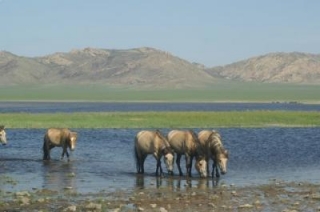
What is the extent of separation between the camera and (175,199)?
18922mm

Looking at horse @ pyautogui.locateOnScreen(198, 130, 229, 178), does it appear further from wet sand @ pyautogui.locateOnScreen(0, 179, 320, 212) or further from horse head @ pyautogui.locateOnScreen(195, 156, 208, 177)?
wet sand @ pyautogui.locateOnScreen(0, 179, 320, 212)

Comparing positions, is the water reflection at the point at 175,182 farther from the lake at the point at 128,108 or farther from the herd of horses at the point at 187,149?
the lake at the point at 128,108

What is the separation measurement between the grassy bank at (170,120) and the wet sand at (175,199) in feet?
112

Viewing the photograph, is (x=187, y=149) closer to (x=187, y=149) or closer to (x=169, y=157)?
(x=187, y=149)

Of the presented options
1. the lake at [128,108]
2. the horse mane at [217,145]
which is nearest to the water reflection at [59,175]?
the horse mane at [217,145]

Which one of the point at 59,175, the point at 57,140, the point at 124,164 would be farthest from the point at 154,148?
the point at 57,140

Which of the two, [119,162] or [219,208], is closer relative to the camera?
[219,208]

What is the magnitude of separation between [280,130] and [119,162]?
2396 cm

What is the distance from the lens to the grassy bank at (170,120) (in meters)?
55.9

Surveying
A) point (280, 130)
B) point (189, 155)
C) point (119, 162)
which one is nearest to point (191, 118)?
point (280, 130)

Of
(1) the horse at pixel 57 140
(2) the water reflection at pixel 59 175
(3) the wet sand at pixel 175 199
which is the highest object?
(1) the horse at pixel 57 140

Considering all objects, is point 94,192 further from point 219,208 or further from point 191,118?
point 191,118

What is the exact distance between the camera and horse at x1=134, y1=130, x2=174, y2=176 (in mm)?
24375

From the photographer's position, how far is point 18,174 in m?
25.1
